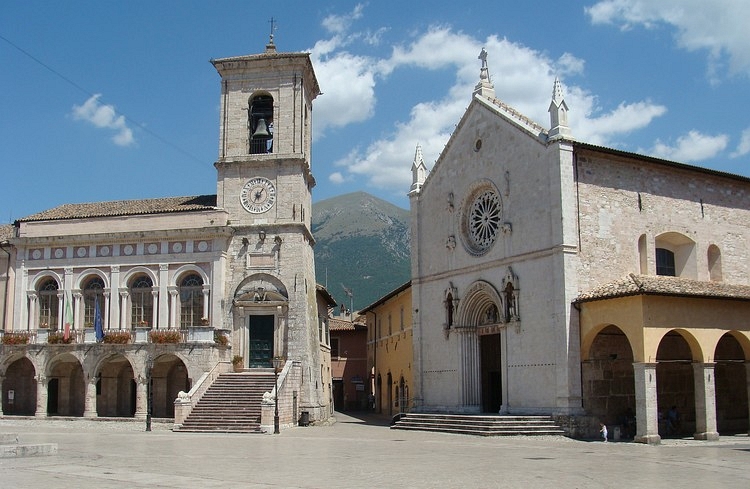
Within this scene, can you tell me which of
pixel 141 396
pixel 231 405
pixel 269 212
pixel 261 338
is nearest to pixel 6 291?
pixel 141 396

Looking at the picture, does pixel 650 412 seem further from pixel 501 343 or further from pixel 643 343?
pixel 501 343

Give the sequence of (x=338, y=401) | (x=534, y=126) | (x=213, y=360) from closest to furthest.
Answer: (x=534, y=126) < (x=213, y=360) < (x=338, y=401)

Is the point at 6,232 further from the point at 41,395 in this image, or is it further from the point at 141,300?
the point at 41,395

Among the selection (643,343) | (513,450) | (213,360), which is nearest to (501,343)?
(643,343)

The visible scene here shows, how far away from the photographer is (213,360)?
3703 centimetres

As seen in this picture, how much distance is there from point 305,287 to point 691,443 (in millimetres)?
19616

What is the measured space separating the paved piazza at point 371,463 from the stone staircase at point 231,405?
2.73 m

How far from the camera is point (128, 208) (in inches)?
1679

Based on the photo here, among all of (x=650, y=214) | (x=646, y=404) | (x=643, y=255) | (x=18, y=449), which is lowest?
(x=18, y=449)

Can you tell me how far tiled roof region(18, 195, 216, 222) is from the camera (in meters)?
41.0

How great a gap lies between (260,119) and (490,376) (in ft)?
58.1

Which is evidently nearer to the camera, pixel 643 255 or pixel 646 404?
pixel 646 404

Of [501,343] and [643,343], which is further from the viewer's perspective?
[501,343]

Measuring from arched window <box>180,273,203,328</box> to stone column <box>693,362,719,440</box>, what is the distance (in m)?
23.2
